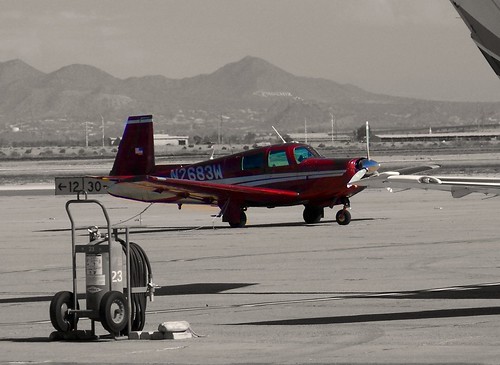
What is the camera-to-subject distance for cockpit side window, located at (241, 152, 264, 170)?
3747 centimetres

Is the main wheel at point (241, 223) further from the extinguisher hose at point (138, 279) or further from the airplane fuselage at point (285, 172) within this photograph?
the extinguisher hose at point (138, 279)

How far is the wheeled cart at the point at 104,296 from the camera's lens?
14594mm

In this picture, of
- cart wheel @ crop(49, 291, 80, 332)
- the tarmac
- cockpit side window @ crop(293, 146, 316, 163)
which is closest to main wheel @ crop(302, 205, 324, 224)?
the tarmac

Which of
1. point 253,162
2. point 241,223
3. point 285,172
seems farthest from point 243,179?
point 241,223

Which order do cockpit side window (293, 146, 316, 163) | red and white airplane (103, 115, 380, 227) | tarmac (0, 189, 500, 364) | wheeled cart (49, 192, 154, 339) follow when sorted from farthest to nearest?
cockpit side window (293, 146, 316, 163)
red and white airplane (103, 115, 380, 227)
wheeled cart (49, 192, 154, 339)
tarmac (0, 189, 500, 364)

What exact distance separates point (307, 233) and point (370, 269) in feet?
33.9

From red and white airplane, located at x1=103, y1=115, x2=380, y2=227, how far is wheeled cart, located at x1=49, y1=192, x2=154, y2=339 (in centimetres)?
2015

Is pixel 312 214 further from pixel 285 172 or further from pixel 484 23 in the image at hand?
pixel 484 23

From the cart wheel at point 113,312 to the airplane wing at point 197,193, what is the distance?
21078 mm

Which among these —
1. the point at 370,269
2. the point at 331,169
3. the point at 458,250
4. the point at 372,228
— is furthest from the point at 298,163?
the point at 370,269

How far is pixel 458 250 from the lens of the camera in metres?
26.6

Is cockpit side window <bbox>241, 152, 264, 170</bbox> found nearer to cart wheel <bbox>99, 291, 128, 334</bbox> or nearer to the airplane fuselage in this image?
the airplane fuselage

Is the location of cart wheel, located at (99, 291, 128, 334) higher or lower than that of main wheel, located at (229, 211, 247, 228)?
lower

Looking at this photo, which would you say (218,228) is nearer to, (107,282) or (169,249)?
(169,249)
